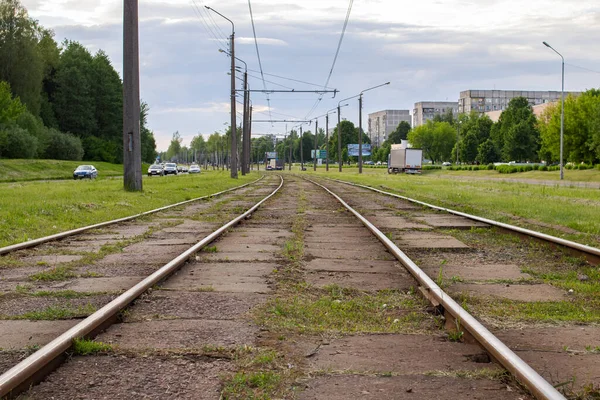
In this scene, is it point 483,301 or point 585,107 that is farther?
point 585,107

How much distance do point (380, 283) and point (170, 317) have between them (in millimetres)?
2451

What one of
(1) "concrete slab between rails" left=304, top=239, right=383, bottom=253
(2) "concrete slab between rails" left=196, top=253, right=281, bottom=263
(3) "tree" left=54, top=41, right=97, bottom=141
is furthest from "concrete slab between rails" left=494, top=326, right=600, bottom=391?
(3) "tree" left=54, top=41, right=97, bottom=141

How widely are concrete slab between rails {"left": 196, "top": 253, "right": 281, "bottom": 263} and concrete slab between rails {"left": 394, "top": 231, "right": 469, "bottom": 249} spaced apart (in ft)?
7.07

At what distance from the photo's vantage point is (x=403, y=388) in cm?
365

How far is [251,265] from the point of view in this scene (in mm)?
8047

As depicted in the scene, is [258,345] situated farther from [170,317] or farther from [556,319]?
[556,319]

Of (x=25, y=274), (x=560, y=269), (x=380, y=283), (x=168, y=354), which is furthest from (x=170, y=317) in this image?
(x=560, y=269)

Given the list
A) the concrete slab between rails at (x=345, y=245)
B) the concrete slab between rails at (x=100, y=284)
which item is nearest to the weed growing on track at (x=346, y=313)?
the concrete slab between rails at (x=100, y=284)

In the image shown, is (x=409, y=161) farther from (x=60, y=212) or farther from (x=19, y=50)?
(x=60, y=212)

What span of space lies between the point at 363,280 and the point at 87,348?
3439 millimetres

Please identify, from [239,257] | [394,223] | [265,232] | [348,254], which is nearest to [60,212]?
[265,232]

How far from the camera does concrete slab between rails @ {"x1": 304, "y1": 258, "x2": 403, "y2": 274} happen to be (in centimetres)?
766

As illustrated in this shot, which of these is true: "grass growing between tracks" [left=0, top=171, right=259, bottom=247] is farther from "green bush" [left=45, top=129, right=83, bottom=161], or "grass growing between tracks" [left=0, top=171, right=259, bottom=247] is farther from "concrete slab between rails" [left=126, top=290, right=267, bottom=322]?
"green bush" [left=45, top=129, right=83, bottom=161]

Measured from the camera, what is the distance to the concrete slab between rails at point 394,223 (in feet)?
41.9
